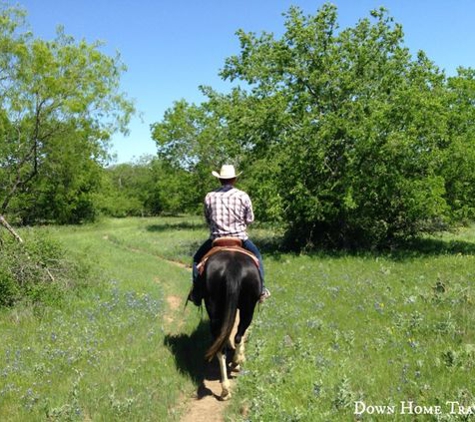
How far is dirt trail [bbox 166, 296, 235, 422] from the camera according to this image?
6.38m

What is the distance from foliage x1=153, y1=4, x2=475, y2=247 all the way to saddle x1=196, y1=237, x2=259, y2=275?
11768 mm

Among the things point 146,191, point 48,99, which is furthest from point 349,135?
point 146,191

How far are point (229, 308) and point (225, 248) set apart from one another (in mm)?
1121

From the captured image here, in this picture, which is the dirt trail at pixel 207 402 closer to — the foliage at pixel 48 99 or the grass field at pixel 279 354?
the grass field at pixel 279 354

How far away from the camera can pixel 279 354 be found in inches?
312

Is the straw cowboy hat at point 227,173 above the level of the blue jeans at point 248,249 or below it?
above

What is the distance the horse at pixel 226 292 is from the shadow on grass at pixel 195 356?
525 millimetres

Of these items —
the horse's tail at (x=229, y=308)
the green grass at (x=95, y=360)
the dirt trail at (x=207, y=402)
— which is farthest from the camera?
the horse's tail at (x=229, y=308)

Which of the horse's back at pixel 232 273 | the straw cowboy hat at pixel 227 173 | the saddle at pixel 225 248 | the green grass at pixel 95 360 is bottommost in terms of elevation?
the green grass at pixel 95 360

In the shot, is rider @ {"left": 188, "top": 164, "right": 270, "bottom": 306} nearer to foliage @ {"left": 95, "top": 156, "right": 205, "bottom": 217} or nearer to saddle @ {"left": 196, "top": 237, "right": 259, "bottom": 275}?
saddle @ {"left": 196, "top": 237, "right": 259, "bottom": 275}

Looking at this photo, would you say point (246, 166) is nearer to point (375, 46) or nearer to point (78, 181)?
point (375, 46)

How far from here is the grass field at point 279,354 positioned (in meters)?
5.89

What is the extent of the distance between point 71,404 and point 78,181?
45.0m

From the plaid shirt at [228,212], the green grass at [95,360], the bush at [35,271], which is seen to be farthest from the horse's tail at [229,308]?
the bush at [35,271]
